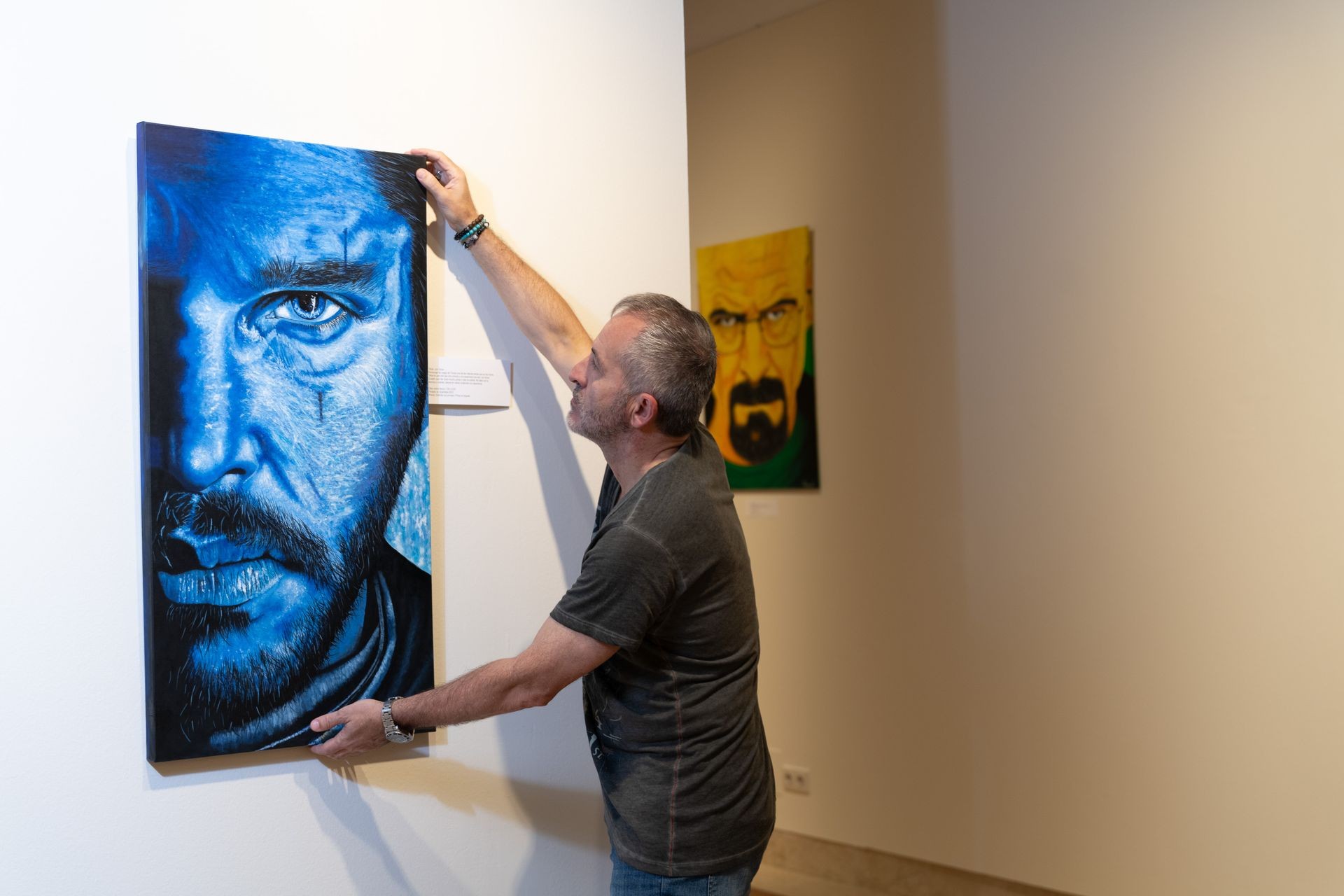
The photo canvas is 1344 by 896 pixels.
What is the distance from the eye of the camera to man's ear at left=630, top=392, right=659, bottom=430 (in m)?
1.86

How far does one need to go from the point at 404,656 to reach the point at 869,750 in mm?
2513

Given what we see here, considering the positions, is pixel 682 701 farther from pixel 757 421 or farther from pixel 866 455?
pixel 757 421

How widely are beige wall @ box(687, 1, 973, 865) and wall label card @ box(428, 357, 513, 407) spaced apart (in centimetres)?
207

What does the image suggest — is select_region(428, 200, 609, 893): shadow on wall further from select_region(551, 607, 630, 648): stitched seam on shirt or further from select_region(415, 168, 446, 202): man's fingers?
select_region(551, 607, 630, 648): stitched seam on shirt

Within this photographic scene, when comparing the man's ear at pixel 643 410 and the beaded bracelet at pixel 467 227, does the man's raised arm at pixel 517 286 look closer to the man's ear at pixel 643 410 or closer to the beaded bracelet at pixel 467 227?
the beaded bracelet at pixel 467 227

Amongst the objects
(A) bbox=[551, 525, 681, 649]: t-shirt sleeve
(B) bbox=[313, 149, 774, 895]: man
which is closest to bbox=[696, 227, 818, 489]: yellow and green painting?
(B) bbox=[313, 149, 774, 895]: man

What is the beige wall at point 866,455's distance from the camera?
149 inches

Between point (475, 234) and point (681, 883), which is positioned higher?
point (475, 234)

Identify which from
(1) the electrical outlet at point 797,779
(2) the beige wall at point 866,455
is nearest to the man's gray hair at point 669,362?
(2) the beige wall at point 866,455

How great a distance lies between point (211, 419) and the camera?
176 centimetres

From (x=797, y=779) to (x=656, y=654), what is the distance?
268cm

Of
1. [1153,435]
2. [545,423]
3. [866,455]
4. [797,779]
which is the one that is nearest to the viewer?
[545,423]

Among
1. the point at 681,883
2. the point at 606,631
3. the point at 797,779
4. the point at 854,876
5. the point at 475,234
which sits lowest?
the point at 854,876

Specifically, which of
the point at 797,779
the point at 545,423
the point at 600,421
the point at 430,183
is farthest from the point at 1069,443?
the point at 430,183
